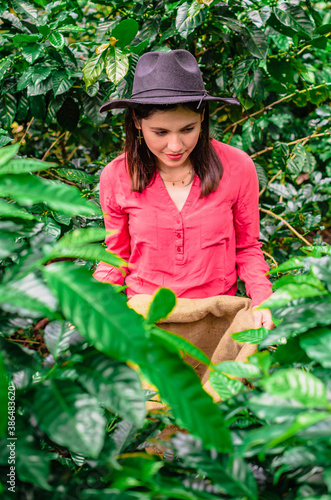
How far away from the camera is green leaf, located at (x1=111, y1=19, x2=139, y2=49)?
1.42 m

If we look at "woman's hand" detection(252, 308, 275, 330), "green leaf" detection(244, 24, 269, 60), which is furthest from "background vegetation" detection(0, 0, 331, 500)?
"green leaf" detection(244, 24, 269, 60)

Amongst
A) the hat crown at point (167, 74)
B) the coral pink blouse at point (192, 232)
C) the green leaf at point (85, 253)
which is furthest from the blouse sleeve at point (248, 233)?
the green leaf at point (85, 253)

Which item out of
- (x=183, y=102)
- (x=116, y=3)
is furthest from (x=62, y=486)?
(x=116, y=3)

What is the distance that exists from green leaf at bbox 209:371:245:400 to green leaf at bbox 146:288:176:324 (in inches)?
6.5

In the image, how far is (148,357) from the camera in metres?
0.51

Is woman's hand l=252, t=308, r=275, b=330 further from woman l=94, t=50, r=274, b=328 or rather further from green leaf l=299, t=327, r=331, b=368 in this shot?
green leaf l=299, t=327, r=331, b=368

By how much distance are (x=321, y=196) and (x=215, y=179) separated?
35.7 inches

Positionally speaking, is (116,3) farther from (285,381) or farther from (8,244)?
(285,381)

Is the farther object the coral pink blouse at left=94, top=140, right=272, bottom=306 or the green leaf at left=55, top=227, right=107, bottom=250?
the coral pink blouse at left=94, top=140, right=272, bottom=306

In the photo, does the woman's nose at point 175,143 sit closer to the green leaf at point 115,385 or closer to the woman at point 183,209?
the woman at point 183,209

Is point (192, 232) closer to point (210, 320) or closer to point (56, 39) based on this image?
point (210, 320)

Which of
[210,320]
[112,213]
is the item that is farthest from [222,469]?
[112,213]

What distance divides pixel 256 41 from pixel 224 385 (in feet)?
4.82

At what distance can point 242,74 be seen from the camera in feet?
5.96
